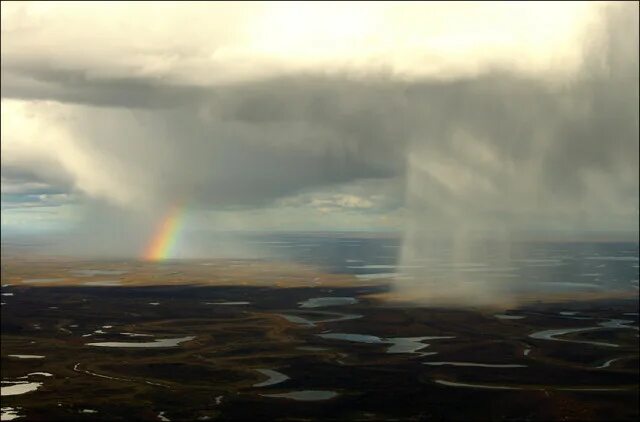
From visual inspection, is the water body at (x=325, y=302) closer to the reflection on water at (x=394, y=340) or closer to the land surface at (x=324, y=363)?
the land surface at (x=324, y=363)

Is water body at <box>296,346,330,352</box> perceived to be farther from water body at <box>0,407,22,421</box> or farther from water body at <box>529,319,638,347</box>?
water body at <box>0,407,22,421</box>

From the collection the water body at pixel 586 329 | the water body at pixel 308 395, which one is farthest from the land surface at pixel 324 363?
the water body at pixel 586 329

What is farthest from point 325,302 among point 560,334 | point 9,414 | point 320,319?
point 9,414

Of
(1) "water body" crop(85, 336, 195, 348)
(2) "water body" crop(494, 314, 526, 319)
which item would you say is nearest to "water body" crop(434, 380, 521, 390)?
(1) "water body" crop(85, 336, 195, 348)

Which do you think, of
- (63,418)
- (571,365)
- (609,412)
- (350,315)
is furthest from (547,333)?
(63,418)

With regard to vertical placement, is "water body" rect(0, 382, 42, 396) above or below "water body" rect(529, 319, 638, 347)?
below

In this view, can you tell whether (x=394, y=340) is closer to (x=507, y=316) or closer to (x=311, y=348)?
(x=311, y=348)

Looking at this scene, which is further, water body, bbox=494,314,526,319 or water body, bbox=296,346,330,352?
water body, bbox=494,314,526,319

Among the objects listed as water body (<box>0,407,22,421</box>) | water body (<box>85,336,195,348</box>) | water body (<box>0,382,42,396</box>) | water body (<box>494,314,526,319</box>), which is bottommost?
water body (<box>0,407,22,421</box>)
